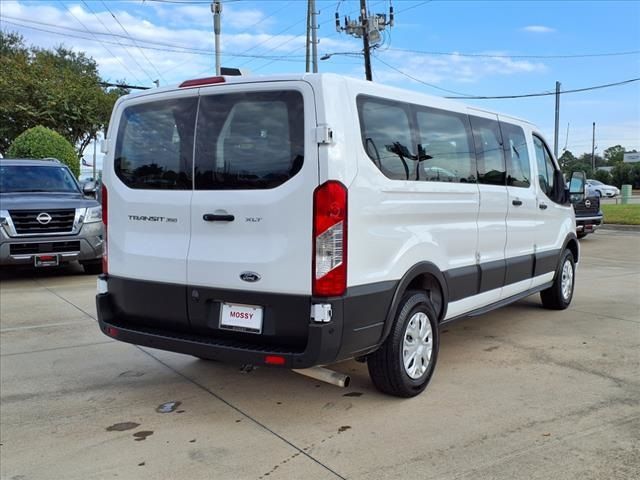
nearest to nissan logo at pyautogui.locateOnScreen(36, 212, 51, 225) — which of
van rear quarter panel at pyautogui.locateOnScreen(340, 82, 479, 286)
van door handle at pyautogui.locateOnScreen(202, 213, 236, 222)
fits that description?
van door handle at pyautogui.locateOnScreen(202, 213, 236, 222)

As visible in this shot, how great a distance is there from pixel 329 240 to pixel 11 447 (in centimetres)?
230

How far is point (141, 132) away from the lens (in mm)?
4352

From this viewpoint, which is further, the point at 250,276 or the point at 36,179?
the point at 36,179

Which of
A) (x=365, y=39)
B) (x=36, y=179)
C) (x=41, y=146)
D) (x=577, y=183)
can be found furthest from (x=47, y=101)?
(x=577, y=183)

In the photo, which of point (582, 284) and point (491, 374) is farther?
point (582, 284)

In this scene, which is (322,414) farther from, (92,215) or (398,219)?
(92,215)

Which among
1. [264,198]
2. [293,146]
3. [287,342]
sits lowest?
[287,342]

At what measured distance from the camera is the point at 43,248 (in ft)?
30.0

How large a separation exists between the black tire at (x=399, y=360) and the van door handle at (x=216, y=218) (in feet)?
4.29

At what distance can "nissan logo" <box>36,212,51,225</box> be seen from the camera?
9141 millimetres

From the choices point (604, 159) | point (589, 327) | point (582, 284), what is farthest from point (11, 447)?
point (604, 159)

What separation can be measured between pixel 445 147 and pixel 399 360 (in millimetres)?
1714

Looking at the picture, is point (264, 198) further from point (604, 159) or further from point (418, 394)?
point (604, 159)

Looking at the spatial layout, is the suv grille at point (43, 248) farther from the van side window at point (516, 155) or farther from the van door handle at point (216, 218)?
the van side window at point (516, 155)
